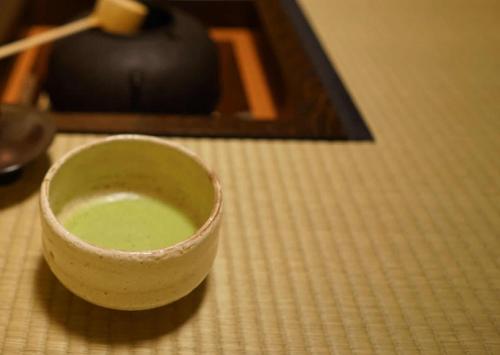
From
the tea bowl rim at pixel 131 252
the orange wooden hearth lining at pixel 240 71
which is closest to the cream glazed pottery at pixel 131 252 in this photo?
the tea bowl rim at pixel 131 252

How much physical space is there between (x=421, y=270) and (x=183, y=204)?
306 millimetres

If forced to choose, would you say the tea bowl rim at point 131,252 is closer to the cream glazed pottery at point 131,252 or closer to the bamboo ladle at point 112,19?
the cream glazed pottery at point 131,252

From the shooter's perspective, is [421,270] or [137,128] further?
[137,128]

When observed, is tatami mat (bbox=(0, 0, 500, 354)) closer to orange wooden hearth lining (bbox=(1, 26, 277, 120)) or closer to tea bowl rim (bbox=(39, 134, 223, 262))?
tea bowl rim (bbox=(39, 134, 223, 262))

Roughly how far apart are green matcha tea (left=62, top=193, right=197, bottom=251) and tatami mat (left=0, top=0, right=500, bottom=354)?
2.8 inches

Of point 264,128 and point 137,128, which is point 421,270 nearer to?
point 264,128

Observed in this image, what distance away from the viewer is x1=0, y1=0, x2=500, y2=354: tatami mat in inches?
19.6

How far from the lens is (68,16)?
4.02ft

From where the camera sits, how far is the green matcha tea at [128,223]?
0.51 meters

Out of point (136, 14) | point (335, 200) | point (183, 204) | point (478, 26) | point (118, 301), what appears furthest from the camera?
point (478, 26)

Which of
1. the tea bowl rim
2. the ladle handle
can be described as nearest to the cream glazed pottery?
the tea bowl rim

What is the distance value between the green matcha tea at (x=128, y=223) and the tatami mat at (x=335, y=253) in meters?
0.07

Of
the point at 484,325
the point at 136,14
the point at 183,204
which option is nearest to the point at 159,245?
the point at 183,204

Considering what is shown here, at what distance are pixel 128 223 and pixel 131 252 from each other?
0.13 m
